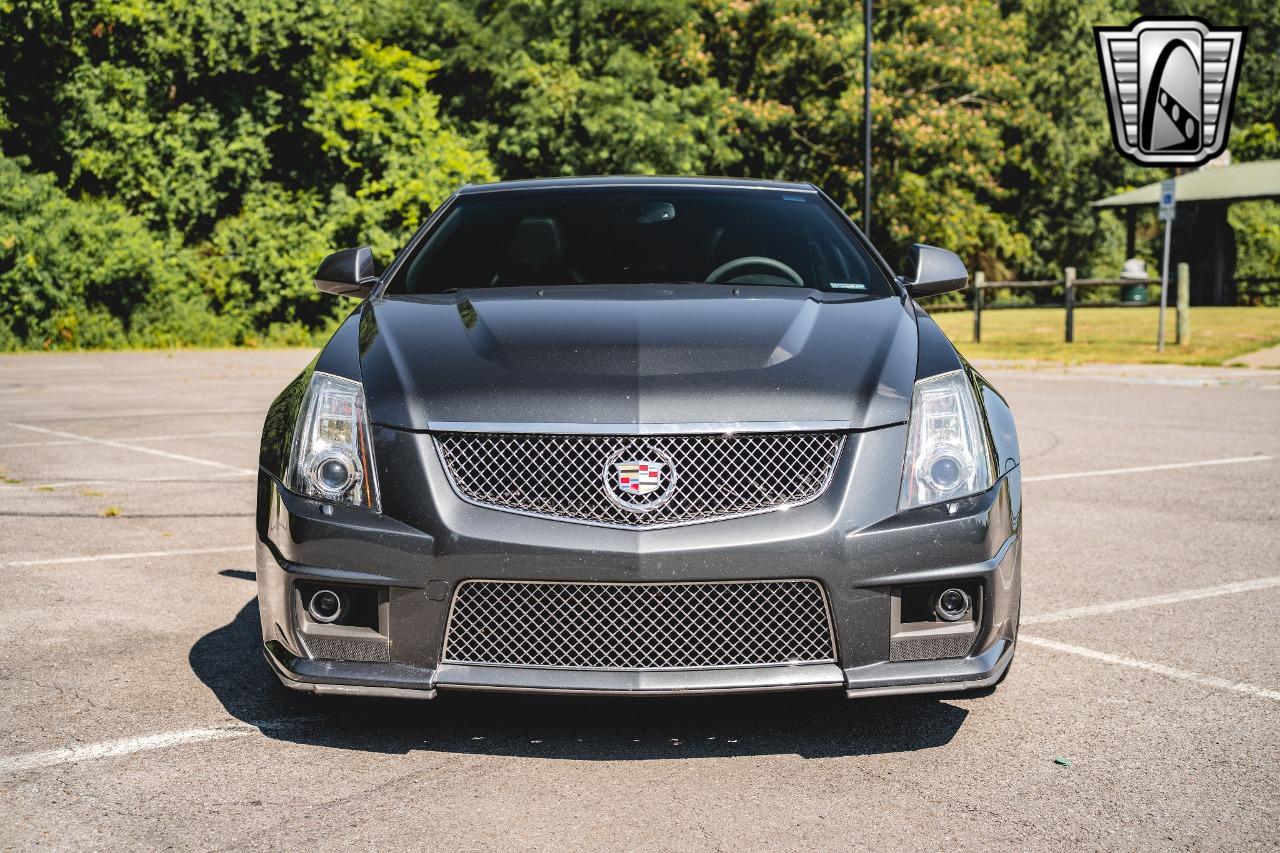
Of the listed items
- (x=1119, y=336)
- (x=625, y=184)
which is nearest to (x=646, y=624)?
(x=625, y=184)

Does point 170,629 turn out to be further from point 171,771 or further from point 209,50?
point 209,50

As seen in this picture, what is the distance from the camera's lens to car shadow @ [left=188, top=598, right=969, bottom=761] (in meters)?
3.81

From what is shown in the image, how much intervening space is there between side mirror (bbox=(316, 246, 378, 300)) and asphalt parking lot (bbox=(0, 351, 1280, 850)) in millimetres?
1291

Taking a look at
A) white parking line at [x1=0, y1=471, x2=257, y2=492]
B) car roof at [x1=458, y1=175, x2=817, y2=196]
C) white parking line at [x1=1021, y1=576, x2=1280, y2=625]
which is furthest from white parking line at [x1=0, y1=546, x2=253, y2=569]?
white parking line at [x1=1021, y1=576, x2=1280, y2=625]

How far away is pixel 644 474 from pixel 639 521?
12 cm

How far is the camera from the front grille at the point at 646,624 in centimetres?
351

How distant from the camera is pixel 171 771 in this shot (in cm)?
362

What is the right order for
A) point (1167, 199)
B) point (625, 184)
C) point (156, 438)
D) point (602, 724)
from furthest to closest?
1. point (1167, 199)
2. point (156, 438)
3. point (625, 184)
4. point (602, 724)

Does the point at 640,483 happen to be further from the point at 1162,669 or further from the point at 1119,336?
the point at 1119,336

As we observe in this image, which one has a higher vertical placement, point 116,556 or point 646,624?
point 646,624

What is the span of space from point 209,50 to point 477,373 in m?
27.1

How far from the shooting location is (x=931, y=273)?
507 cm

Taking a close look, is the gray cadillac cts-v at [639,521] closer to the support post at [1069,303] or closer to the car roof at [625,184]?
the car roof at [625,184]

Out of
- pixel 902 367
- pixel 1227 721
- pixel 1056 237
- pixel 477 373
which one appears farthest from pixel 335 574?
pixel 1056 237
